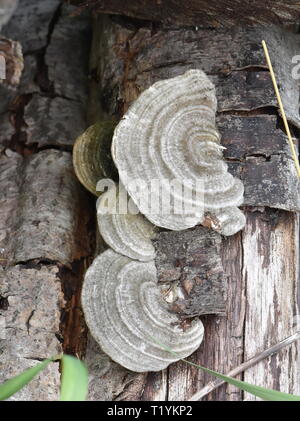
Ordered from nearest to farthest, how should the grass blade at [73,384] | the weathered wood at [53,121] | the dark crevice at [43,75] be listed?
the grass blade at [73,384]
the weathered wood at [53,121]
the dark crevice at [43,75]

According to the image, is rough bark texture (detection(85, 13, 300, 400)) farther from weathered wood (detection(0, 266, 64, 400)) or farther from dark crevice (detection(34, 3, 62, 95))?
dark crevice (detection(34, 3, 62, 95))

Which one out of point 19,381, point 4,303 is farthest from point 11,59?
point 19,381

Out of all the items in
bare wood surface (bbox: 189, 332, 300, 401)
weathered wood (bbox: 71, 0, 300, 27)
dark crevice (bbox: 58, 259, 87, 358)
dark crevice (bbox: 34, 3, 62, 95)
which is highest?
dark crevice (bbox: 34, 3, 62, 95)

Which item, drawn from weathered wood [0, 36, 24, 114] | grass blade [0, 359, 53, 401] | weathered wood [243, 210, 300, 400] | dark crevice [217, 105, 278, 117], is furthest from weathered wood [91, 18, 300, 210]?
grass blade [0, 359, 53, 401]

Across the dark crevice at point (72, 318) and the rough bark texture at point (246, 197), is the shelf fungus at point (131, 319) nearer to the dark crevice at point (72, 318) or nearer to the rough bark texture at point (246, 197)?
the rough bark texture at point (246, 197)

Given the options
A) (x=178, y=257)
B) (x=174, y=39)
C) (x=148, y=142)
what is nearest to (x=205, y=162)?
(x=148, y=142)

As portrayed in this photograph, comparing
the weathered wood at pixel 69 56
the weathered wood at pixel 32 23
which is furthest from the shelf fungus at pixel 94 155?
the weathered wood at pixel 32 23
